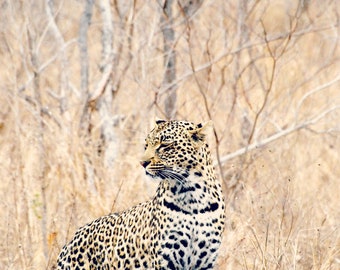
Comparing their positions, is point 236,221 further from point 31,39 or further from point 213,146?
point 31,39

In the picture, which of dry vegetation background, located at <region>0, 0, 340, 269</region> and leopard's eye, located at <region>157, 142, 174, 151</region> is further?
dry vegetation background, located at <region>0, 0, 340, 269</region>

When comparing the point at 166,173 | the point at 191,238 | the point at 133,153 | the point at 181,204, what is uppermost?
the point at 133,153

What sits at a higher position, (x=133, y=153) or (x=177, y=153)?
(x=133, y=153)

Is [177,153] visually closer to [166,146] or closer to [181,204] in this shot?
[166,146]

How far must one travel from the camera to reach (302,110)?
11547mm

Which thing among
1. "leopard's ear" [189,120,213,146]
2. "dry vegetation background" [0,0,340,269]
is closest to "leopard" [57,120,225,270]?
"leopard's ear" [189,120,213,146]

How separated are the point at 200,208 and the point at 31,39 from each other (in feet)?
10.7

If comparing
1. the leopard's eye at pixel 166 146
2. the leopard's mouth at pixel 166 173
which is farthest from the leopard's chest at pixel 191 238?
the leopard's eye at pixel 166 146

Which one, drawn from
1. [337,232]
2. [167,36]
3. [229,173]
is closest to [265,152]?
[229,173]

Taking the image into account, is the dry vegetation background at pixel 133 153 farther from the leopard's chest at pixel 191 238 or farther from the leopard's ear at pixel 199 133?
the leopard's ear at pixel 199 133

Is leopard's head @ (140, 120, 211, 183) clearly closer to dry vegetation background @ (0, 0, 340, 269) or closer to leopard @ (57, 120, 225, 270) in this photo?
leopard @ (57, 120, 225, 270)

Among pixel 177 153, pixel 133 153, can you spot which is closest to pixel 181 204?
pixel 177 153

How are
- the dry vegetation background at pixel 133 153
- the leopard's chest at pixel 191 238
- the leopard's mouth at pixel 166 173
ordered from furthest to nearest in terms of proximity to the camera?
the dry vegetation background at pixel 133 153, the leopard's chest at pixel 191 238, the leopard's mouth at pixel 166 173

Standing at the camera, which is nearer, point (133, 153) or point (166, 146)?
point (166, 146)
